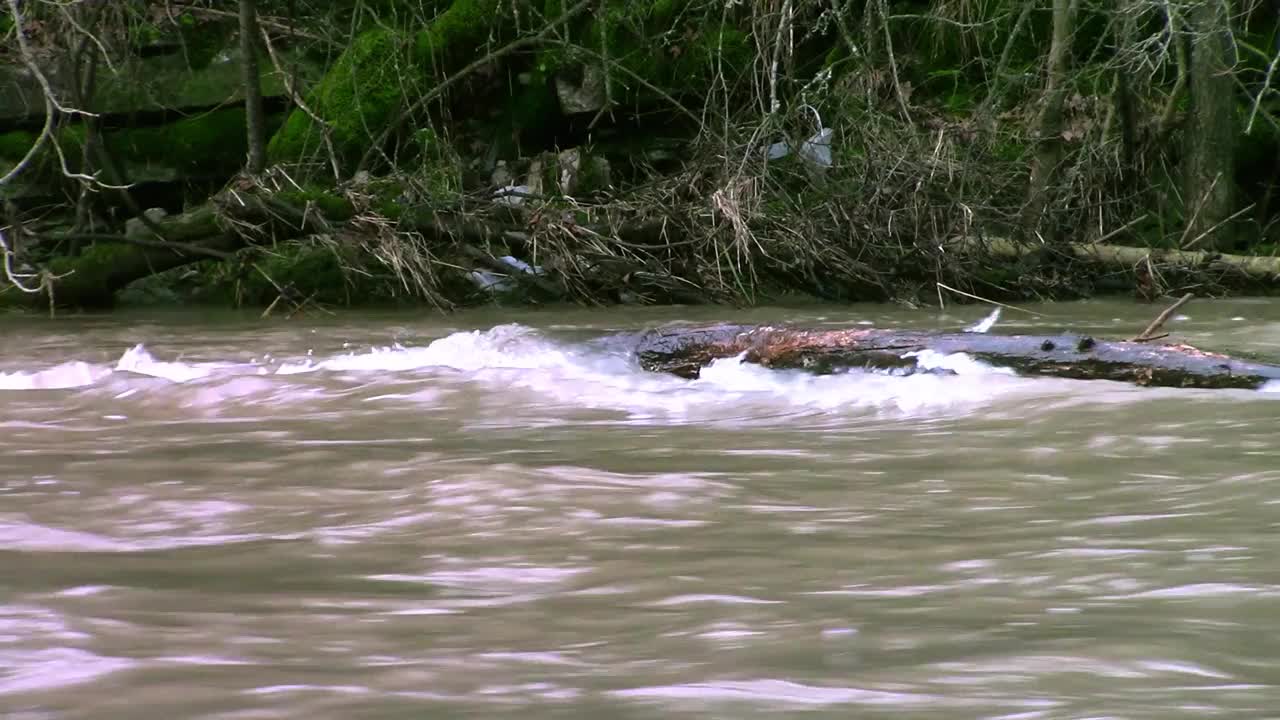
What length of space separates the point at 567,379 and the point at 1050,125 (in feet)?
21.4

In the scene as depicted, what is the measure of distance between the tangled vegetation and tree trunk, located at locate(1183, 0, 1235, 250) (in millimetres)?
25

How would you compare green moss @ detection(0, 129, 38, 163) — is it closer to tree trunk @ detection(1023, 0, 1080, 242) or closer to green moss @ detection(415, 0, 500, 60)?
green moss @ detection(415, 0, 500, 60)

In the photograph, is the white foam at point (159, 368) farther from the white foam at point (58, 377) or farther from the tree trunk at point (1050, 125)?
the tree trunk at point (1050, 125)

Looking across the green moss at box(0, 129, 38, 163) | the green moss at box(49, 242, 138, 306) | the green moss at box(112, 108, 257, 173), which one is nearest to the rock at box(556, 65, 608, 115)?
the green moss at box(112, 108, 257, 173)

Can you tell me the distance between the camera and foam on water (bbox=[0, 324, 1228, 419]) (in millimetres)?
4738

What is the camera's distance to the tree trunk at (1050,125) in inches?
409

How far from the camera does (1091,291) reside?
34.6ft

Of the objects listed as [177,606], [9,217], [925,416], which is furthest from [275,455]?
[9,217]

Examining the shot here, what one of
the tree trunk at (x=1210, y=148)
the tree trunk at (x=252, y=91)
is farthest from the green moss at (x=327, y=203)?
the tree trunk at (x=1210, y=148)

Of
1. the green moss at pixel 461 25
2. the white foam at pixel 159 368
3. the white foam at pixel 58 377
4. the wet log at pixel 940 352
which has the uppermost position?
the green moss at pixel 461 25

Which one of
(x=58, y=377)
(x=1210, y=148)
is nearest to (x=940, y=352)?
(x=58, y=377)

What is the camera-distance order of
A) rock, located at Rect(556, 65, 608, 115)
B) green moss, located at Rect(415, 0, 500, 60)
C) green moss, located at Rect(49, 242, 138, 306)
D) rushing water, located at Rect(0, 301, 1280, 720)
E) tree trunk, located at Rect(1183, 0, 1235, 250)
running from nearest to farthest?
rushing water, located at Rect(0, 301, 1280, 720) → green moss, located at Rect(49, 242, 138, 306) → tree trunk, located at Rect(1183, 0, 1235, 250) → green moss, located at Rect(415, 0, 500, 60) → rock, located at Rect(556, 65, 608, 115)

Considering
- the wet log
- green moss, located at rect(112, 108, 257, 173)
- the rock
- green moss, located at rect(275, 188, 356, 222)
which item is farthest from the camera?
green moss, located at rect(112, 108, 257, 173)

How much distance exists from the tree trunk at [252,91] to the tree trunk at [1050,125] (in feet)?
19.6
